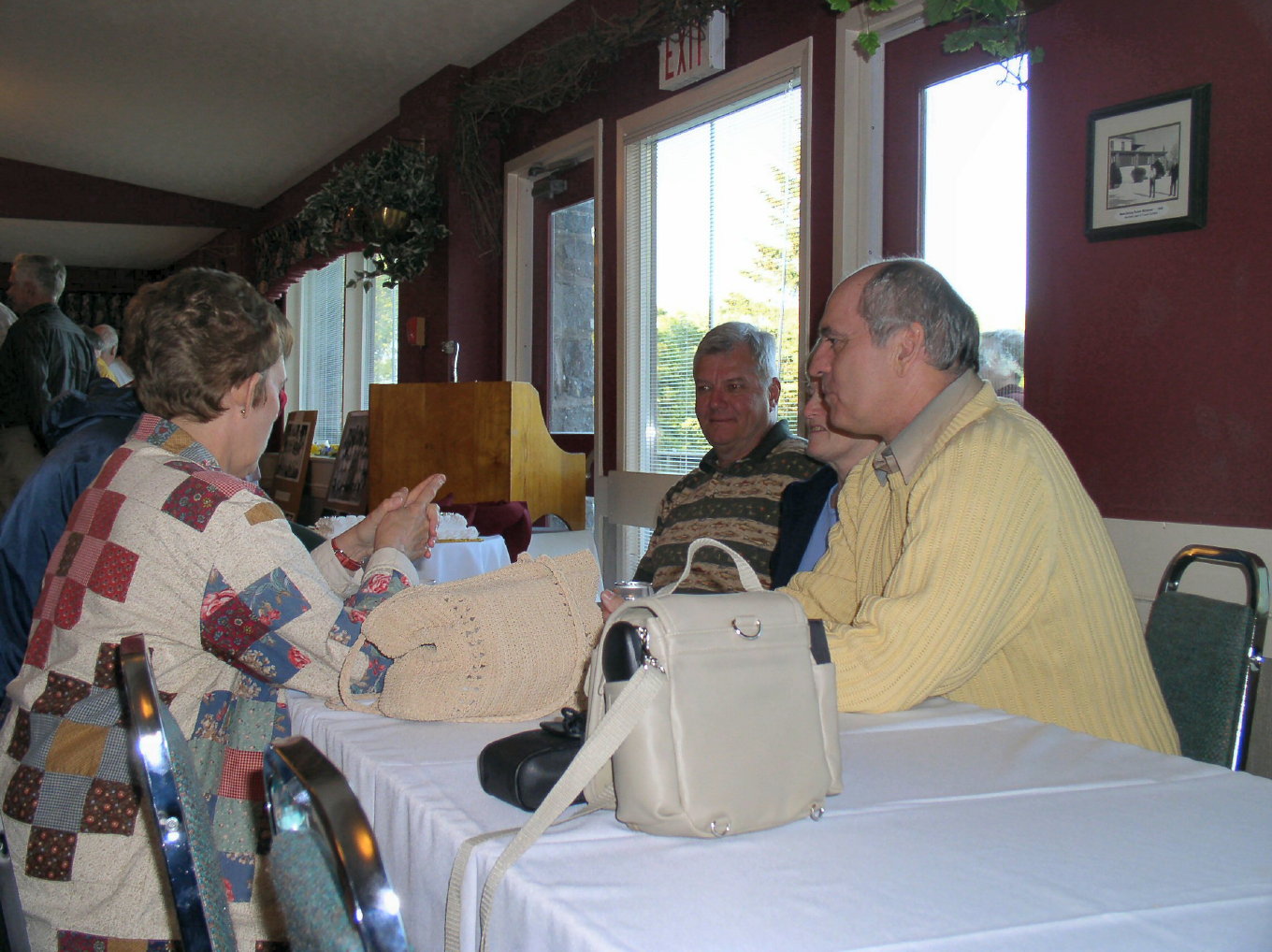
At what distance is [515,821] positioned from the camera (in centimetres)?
87

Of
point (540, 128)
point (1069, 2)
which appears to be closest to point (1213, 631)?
point (1069, 2)

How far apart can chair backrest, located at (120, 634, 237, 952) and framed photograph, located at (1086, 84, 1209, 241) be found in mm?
2411

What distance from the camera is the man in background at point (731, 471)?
2.79 metres

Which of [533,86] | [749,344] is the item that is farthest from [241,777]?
[533,86]

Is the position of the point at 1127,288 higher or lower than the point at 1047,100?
lower

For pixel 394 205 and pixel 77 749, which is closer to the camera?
pixel 77 749

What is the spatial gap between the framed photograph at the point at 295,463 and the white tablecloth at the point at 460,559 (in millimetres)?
3971

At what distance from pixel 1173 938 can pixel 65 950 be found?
4.15ft

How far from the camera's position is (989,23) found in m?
2.75

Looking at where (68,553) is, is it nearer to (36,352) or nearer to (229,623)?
(229,623)

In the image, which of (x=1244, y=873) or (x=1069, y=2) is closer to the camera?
(x=1244, y=873)

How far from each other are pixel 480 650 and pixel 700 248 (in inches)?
131

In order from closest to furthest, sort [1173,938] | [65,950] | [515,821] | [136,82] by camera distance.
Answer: [1173,938]
[515,821]
[65,950]
[136,82]

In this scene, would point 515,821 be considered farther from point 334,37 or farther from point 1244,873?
point 334,37
